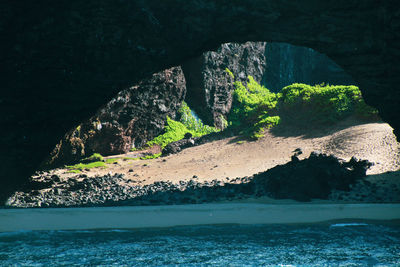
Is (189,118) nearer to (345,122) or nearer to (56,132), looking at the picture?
(345,122)

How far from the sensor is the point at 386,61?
932 cm

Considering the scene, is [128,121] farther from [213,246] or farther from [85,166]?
[213,246]

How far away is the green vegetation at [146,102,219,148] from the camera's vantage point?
765 inches

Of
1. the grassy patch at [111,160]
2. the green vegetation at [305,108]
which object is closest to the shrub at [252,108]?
the green vegetation at [305,108]

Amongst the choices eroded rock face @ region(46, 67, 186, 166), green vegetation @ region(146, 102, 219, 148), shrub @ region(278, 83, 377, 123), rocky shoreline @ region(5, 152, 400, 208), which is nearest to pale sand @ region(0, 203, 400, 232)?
rocky shoreline @ region(5, 152, 400, 208)

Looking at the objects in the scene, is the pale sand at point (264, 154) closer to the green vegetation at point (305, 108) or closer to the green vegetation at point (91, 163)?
the green vegetation at point (91, 163)

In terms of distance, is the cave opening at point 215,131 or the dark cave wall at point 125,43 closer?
the dark cave wall at point 125,43

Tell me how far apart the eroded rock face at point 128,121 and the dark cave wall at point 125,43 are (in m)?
5.23

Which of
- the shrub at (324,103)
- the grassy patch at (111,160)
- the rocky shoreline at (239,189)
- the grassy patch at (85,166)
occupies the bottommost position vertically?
the rocky shoreline at (239,189)

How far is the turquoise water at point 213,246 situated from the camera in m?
7.49

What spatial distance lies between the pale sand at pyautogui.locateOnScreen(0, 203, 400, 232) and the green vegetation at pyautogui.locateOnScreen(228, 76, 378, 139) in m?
8.87

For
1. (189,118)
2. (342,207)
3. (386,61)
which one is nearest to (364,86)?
(386,61)

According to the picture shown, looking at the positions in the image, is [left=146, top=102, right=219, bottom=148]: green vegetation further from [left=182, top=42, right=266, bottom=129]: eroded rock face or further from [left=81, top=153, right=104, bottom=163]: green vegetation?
[left=81, top=153, right=104, bottom=163]: green vegetation

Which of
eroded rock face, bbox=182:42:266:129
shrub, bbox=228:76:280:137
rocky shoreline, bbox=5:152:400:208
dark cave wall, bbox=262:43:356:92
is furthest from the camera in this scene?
dark cave wall, bbox=262:43:356:92
